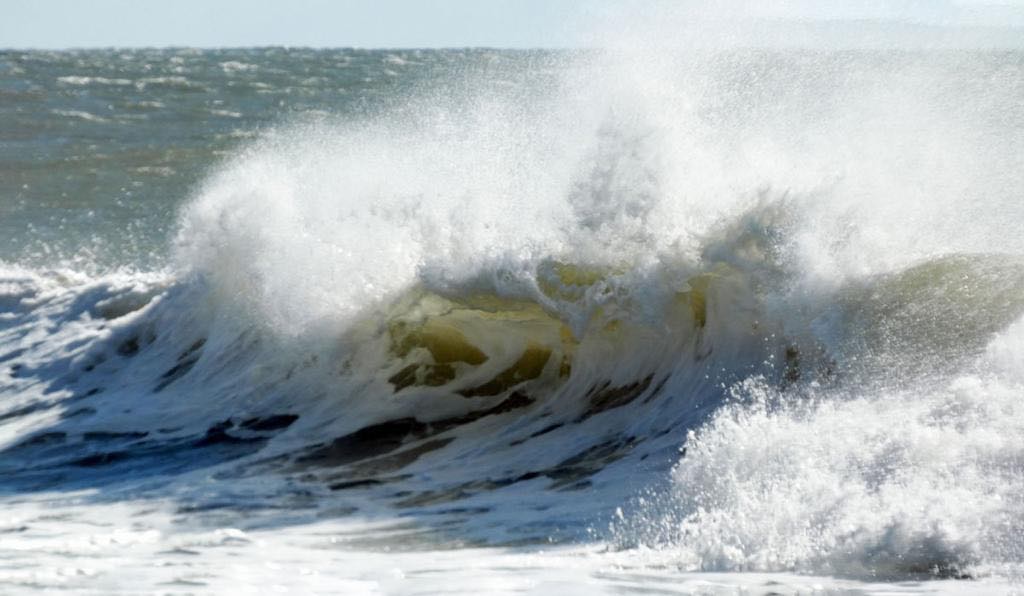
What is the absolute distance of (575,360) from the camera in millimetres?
7523

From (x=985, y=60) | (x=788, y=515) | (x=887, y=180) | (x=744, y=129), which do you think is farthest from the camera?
(x=985, y=60)

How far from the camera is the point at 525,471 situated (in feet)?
21.3

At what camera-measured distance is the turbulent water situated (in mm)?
4797

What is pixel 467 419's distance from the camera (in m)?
7.44

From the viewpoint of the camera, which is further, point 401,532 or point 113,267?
point 113,267

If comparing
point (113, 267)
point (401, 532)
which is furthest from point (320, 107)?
point (401, 532)

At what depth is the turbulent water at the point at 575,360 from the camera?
15.7 feet

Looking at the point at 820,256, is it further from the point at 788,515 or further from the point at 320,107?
the point at 320,107

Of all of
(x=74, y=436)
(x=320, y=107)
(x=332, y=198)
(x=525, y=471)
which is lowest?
(x=525, y=471)

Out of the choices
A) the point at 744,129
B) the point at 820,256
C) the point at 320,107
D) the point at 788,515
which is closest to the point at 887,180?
the point at 820,256

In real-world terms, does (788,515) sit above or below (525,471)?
below

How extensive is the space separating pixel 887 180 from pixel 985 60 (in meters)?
7.75

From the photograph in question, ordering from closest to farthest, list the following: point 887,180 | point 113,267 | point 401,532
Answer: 1. point 401,532
2. point 887,180
3. point 113,267

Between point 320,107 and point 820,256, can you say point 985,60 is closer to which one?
point 820,256
